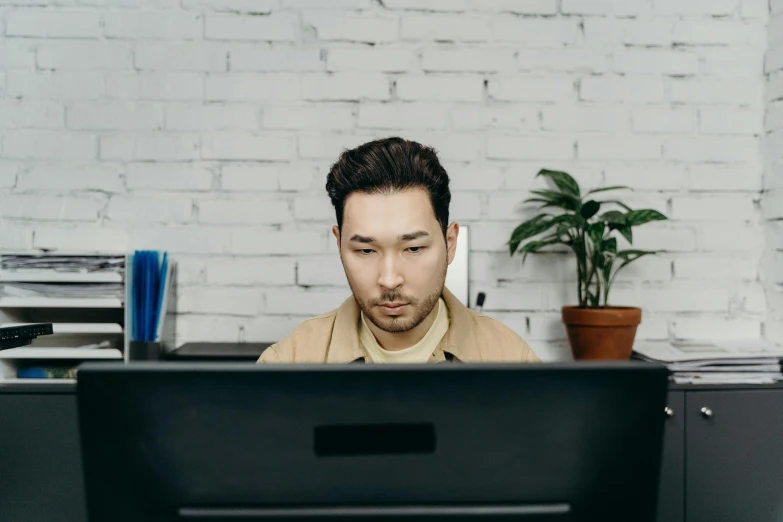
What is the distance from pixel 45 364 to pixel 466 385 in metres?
1.66

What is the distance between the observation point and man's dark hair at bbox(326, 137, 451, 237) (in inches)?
45.6

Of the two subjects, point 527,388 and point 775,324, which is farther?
point 775,324

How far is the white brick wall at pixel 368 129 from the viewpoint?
5.89 feet

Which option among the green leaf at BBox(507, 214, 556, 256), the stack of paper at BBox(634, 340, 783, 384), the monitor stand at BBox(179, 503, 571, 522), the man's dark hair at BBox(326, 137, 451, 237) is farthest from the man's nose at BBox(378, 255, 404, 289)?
the stack of paper at BBox(634, 340, 783, 384)

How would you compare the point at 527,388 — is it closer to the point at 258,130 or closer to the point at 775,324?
the point at 258,130

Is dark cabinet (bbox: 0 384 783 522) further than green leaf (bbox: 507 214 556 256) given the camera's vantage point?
No

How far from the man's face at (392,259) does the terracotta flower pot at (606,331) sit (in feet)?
2.03

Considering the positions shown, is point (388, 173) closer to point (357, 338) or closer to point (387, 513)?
point (357, 338)

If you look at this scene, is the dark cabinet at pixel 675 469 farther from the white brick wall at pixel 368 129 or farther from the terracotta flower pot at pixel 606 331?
the white brick wall at pixel 368 129

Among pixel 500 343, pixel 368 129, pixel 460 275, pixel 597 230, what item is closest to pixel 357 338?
pixel 500 343

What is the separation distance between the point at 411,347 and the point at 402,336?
4cm

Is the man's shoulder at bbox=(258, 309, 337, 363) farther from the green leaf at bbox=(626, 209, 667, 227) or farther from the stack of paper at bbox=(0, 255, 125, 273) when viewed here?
the green leaf at bbox=(626, 209, 667, 227)

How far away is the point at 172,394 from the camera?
14.4 inches

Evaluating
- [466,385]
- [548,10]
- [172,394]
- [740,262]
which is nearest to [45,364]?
[172,394]
